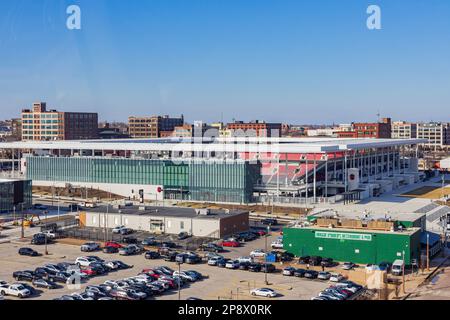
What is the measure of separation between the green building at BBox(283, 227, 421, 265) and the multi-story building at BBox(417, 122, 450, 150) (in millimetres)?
52707

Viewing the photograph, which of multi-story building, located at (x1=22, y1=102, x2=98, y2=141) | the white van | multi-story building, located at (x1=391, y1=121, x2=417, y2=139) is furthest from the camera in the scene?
multi-story building, located at (x1=391, y1=121, x2=417, y2=139)

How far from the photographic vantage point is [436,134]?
63250 mm

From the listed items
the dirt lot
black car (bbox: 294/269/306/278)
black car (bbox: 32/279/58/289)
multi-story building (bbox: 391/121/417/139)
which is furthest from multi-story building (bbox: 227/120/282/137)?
black car (bbox: 32/279/58/289)

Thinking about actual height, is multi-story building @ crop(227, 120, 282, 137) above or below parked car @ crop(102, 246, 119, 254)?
above

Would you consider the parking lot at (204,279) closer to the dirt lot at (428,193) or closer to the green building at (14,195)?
the green building at (14,195)

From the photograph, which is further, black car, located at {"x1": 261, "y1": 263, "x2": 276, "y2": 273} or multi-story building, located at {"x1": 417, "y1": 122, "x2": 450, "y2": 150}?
multi-story building, located at {"x1": 417, "y1": 122, "x2": 450, "y2": 150}

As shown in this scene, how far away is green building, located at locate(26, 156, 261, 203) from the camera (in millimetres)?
23630

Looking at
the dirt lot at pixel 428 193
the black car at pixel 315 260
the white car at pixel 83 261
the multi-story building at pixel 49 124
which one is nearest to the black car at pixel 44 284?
the white car at pixel 83 261

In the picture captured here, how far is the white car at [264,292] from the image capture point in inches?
384

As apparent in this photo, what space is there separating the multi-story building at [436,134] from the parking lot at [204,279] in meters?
53.4

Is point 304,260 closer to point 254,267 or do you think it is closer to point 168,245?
point 254,267

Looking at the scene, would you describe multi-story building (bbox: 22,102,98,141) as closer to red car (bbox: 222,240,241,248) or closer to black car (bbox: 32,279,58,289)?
red car (bbox: 222,240,241,248)
